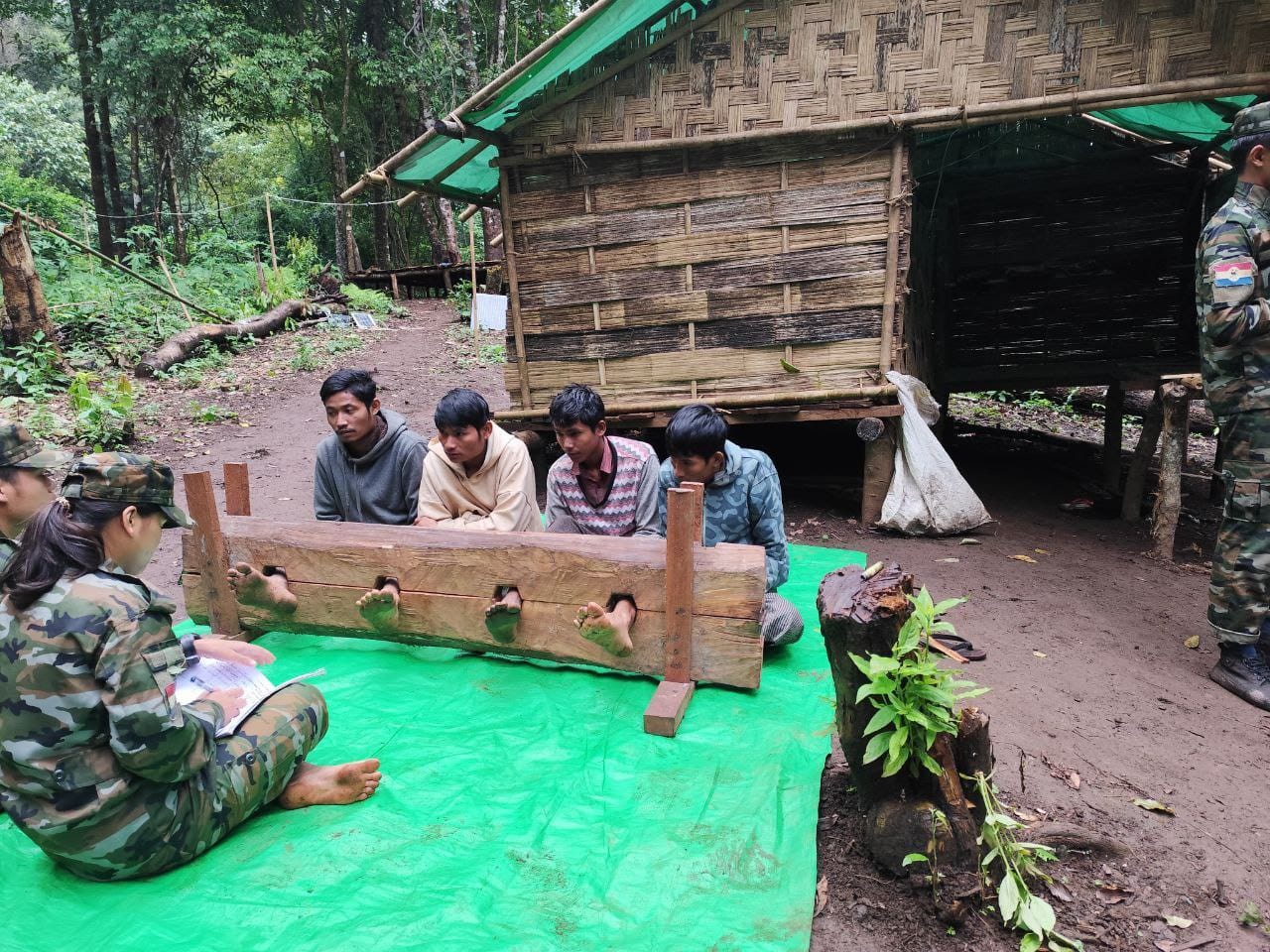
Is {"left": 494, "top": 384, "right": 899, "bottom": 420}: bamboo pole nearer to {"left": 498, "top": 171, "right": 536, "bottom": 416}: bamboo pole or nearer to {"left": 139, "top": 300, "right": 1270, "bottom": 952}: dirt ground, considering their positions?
{"left": 498, "top": 171, "right": 536, "bottom": 416}: bamboo pole

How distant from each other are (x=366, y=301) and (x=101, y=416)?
9.22 metres

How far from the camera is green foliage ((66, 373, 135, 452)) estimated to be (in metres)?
7.78

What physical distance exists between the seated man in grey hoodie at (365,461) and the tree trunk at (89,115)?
597 inches

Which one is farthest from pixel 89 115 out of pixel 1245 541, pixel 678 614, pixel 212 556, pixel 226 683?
pixel 1245 541

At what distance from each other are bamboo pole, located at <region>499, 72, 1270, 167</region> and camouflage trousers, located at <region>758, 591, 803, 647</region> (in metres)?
3.40

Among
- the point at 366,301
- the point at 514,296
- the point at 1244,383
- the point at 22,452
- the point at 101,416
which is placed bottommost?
the point at 101,416

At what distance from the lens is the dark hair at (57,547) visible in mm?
1844

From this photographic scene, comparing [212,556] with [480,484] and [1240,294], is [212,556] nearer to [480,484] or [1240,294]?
[480,484]

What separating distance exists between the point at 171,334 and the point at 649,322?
907 centimetres

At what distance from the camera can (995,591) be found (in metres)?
4.72

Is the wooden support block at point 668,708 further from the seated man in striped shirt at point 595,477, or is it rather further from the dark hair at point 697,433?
the dark hair at point 697,433

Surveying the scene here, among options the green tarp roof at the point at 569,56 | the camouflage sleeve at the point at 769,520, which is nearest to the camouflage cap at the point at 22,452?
the camouflage sleeve at the point at 769,520

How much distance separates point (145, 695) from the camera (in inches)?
75.4

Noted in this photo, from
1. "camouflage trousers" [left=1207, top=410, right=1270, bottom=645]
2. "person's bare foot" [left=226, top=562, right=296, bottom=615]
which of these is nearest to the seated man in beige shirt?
"person's bare foot" [left=226, top=562, right=296, bottom=615]
